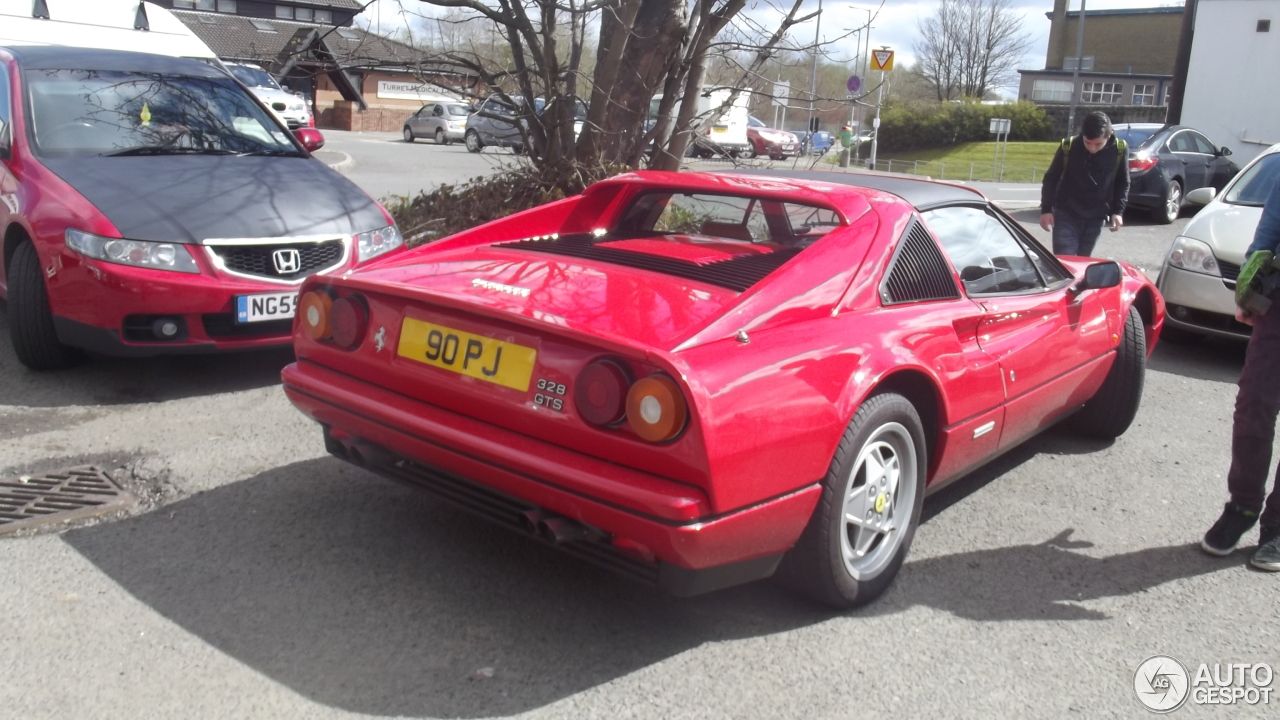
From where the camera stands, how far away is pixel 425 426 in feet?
10.1

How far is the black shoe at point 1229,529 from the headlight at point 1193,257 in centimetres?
373

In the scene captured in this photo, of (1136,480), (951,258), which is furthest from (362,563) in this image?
(1136,480)

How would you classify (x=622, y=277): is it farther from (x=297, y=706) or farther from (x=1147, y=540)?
(x=1147, y=540)

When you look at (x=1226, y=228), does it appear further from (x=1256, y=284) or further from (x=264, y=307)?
(x=264, y=307)

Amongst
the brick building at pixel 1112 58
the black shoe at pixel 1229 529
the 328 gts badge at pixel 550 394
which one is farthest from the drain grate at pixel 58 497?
the brick building at pixel 1112 58

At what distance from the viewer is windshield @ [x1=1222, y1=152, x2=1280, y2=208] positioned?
7.87 metres

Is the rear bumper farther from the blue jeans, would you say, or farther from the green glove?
the blue jeans

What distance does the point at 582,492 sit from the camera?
275 centimetres

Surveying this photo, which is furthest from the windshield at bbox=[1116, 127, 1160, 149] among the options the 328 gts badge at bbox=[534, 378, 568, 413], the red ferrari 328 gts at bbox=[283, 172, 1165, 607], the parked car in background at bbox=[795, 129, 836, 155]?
the 328 gts badge at bbox=[534, 378, 568, 413]

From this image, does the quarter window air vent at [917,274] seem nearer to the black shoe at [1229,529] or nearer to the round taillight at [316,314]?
the black shoe at [1229,529]

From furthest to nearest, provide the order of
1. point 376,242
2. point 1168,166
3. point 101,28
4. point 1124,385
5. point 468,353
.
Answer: point 1168,166 < point 101,28 < point 376,242 < point 1124,385 < point 468,353

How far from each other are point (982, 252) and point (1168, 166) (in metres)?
13.4

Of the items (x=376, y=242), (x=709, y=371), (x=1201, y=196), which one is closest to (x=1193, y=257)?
(x=1201, y=196)

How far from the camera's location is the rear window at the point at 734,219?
3900mm
